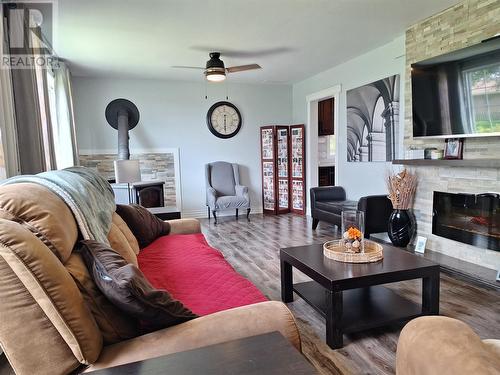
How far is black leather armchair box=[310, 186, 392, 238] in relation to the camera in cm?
415

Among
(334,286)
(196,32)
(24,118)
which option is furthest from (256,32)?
(334,286)

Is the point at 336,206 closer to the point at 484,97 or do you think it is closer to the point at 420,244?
the point at 420,244

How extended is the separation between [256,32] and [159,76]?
103 inches

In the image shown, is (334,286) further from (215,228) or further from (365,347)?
(215,228)

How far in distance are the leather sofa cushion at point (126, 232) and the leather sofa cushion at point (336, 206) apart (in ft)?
9.33

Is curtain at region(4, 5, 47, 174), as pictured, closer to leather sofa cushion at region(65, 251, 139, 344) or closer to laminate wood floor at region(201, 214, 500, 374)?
leather sofa cushion at region(65, 251, 139, 344)

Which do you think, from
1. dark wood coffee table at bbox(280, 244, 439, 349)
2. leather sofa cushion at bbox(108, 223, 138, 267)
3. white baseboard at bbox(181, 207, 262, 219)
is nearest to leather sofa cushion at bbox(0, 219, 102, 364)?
leather sofa cushion at bbox(108, 223, 138, 267)

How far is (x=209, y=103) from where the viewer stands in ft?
21.1

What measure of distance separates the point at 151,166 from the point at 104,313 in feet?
16.9

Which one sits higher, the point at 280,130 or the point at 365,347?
the point at 280,130

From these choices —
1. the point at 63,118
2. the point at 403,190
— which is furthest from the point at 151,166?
the point at 403,190

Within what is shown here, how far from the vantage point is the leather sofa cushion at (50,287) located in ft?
3.30

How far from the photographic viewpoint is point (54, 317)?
1.04 meters

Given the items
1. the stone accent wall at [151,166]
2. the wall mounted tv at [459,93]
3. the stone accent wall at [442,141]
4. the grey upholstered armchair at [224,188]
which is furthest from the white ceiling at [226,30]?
the grey upholstered armchair at [224,188]
